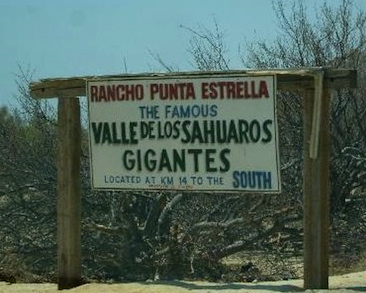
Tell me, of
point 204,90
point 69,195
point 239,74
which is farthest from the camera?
point 69,195

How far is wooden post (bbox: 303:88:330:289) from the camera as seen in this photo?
28.2ft

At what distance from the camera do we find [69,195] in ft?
32.5

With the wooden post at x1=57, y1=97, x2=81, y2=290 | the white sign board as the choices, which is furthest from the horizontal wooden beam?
the wooden post at x1=57, y1=97, x2=81, y2=290

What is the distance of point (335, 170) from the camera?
580 inches

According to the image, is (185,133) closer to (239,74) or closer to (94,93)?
(239,74)

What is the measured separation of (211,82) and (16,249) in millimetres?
6448

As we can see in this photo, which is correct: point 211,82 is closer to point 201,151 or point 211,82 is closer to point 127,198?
point 201,151

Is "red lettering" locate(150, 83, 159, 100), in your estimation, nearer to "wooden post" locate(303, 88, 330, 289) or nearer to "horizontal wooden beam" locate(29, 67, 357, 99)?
"horizontal wooden beam" locate(29, 67, 357, 99)

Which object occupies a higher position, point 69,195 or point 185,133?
point 185,133

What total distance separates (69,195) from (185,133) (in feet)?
5.57

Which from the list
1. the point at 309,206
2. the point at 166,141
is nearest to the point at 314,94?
the point at 309,206

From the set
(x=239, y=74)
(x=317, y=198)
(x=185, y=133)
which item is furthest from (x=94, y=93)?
(x=317, y=198)

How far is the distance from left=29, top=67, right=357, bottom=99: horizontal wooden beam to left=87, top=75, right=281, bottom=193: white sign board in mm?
55

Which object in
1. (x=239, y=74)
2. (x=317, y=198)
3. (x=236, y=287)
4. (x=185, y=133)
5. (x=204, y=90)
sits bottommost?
(x=236, y=287)
